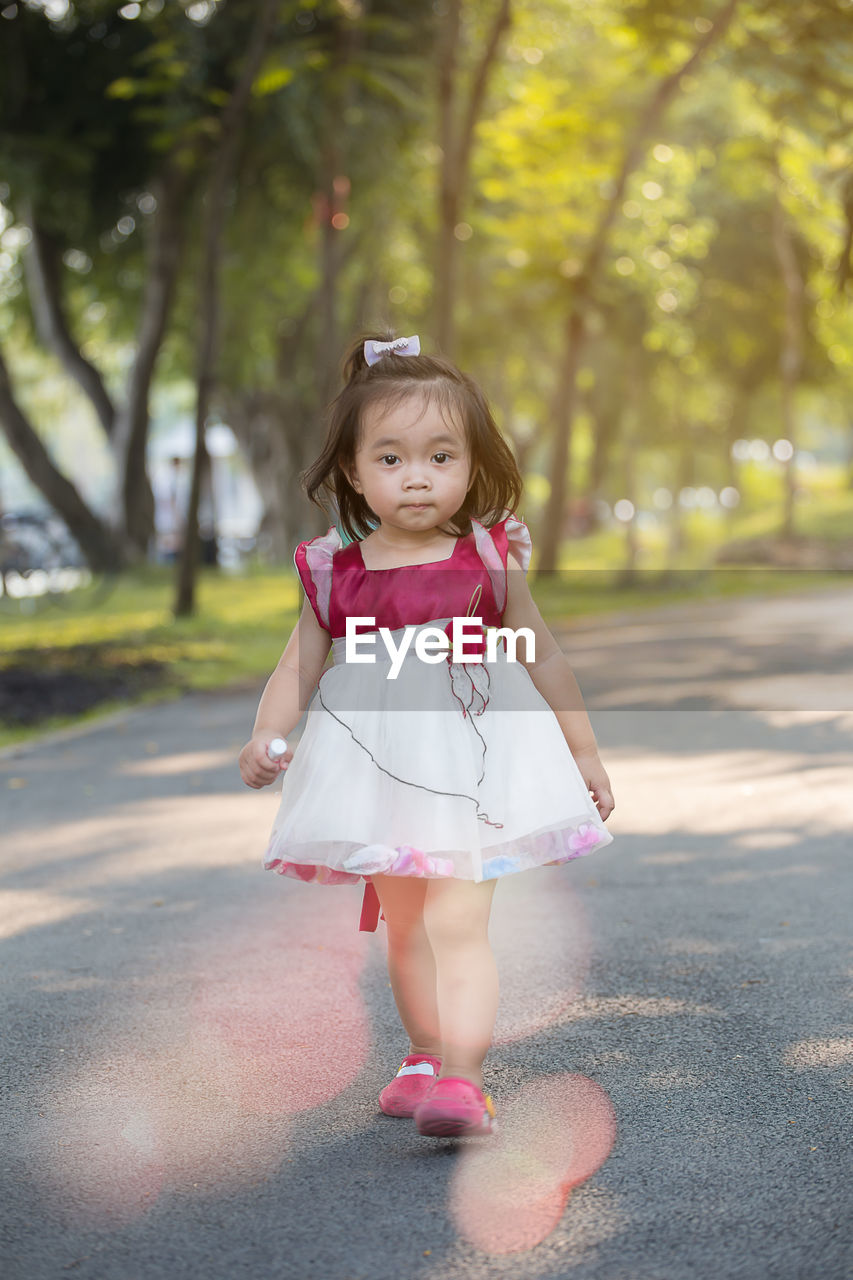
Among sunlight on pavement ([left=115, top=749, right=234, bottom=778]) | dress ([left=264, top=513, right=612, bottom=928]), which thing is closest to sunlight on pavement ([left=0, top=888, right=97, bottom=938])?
dress ([left=264, top=513, right=612, bottom=928])

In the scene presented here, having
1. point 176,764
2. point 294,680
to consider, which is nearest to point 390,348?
point 294,680

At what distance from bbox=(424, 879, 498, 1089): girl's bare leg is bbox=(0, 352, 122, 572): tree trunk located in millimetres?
22299

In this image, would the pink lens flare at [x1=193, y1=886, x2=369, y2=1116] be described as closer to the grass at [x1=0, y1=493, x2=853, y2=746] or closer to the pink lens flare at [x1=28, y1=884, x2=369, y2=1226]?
the pink lens flare at [x1=28, y1=884, x2=369, y2=1226]

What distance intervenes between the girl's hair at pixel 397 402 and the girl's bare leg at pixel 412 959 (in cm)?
82

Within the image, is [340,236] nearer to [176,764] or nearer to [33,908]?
[176,764]

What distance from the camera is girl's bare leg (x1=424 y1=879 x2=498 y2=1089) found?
3322mm

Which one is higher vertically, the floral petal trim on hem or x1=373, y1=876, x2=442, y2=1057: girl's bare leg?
the floral petal trim on hem

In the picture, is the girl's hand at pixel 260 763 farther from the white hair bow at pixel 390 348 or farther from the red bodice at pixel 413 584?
the white hair bow at pixel 390 348

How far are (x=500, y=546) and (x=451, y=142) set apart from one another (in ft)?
52.8

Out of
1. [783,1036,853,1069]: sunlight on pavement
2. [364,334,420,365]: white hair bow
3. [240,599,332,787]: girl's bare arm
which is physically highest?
[364,334,420,365]: white hair bow

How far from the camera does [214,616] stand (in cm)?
1944

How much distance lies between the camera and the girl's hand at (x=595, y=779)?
11.7 ft

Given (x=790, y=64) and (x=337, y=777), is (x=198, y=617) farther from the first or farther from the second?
(x=337, y=777)

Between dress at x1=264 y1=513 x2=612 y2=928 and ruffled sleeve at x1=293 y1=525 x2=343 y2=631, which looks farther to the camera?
ruffled sleeve at x1=293 y1=525 x2=343 y2=631
